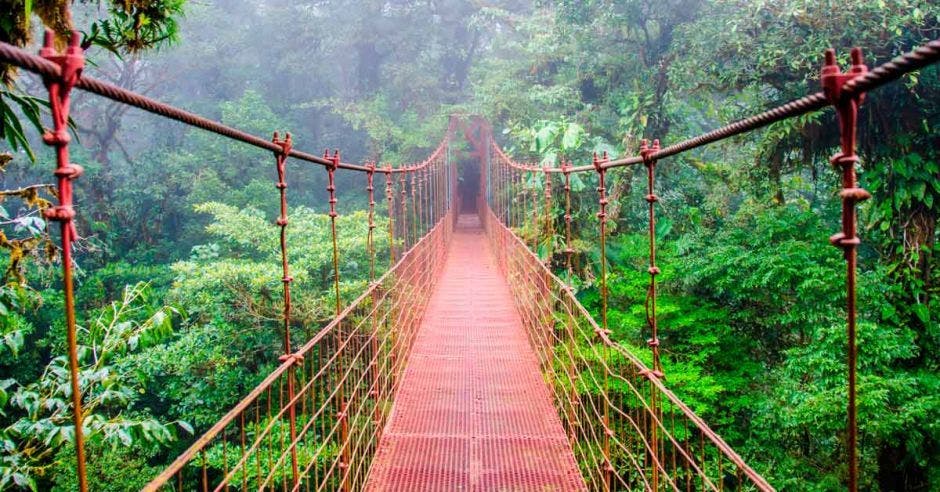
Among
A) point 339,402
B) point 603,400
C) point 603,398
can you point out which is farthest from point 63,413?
point 603,400

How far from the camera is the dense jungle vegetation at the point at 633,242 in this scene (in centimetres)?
285

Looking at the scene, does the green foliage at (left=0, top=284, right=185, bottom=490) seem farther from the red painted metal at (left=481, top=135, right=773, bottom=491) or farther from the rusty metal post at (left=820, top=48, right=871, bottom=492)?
the rusty metal post at (left=820, top=48, right=871, bottom=492)

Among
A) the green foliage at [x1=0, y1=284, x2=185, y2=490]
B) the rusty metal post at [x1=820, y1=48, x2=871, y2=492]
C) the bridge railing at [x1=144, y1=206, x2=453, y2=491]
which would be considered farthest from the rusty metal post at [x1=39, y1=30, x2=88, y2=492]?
the green foliage at [x1=0, y1=284, x2=185, y2=490]

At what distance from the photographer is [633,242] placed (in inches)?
245

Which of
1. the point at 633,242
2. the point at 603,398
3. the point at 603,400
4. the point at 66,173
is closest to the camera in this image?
the point at 66,173

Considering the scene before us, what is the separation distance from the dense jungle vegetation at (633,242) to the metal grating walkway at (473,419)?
0.99m

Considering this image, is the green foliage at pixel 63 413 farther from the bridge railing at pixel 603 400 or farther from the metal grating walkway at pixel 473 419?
the bridge railing at pixel 603 400

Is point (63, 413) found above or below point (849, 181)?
below

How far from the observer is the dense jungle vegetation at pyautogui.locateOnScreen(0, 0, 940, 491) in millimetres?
2848

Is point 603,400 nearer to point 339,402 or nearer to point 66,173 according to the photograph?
point 339,402

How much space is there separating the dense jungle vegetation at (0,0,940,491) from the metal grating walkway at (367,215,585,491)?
99 cm

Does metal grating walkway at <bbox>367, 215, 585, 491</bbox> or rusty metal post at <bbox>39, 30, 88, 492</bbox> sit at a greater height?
rusty metal post at <bbox>39, 30, 88, 492</bbox>

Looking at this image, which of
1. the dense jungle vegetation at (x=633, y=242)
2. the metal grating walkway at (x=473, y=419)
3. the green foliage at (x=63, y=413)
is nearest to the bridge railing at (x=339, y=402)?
the metal grating walkway at (x=473, y=419)

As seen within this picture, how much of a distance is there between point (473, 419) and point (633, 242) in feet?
12.4
